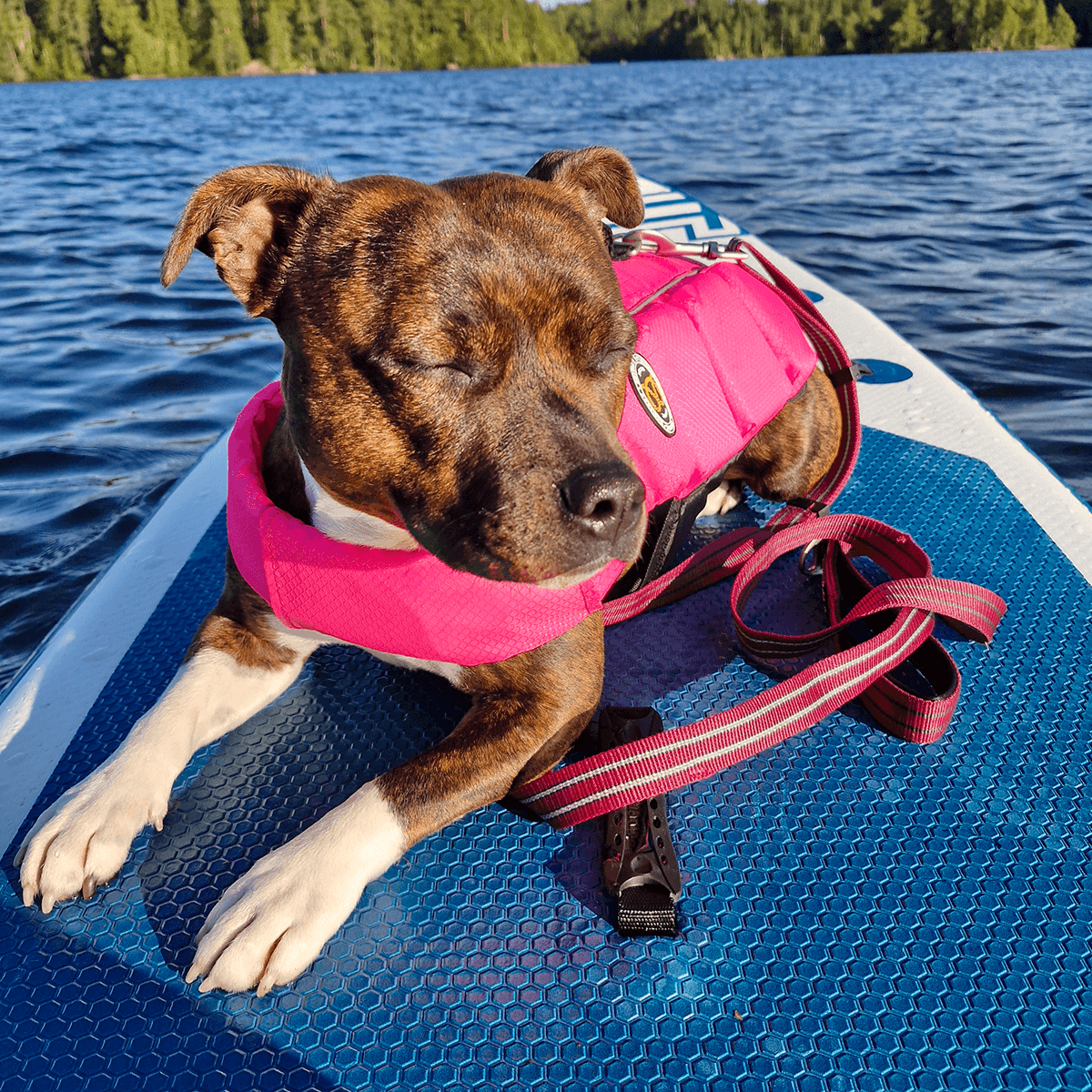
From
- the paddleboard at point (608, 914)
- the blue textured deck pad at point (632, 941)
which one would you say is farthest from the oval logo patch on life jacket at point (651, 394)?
the blue textured deck pad at point (632, 941)

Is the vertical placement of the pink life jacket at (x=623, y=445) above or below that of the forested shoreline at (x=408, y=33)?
below

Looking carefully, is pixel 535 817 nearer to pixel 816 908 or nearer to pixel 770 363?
pixel 816 908

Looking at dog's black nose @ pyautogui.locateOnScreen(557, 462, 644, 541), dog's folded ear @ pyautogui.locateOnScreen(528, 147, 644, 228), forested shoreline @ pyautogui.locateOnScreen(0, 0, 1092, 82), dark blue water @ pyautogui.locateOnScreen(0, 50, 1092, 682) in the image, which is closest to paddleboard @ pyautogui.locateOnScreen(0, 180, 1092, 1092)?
dog's black nose @ pyautogui.locateOnScreen(557, 462, 644, 541)

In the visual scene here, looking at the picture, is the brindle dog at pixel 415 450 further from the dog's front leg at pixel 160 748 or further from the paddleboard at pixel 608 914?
the paddleboard at pixel 608 914

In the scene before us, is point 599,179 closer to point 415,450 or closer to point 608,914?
point 415,450

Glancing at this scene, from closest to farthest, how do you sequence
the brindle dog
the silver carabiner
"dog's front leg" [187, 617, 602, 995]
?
"dog's front leg" [187, 617, 602, 995], the brindle dog, the silver carabiner

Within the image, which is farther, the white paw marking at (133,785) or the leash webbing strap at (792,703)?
the leash webbing strap at (792,703)

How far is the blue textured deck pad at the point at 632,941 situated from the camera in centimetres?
164

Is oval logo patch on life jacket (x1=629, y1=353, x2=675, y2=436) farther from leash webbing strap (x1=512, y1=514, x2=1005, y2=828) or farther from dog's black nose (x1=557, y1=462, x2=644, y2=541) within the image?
dog's black nose (x1=557, y1=462, x2=644, y2=541)

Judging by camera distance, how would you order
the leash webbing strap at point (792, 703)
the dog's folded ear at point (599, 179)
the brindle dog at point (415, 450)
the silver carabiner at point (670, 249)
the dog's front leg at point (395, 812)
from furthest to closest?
the silver carabiner at point (670, 249), the dog's folded ear at point (599, 179), the leash webbing strap at point (792, 703), the brindle dog at point (415, 450), the dog's front leg at point (395, 812)

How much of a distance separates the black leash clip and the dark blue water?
5.94 feet

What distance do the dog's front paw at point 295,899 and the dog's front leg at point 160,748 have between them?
35cm

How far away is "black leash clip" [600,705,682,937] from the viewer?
1886 mm

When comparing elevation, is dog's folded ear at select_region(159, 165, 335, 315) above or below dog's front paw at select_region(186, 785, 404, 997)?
above
